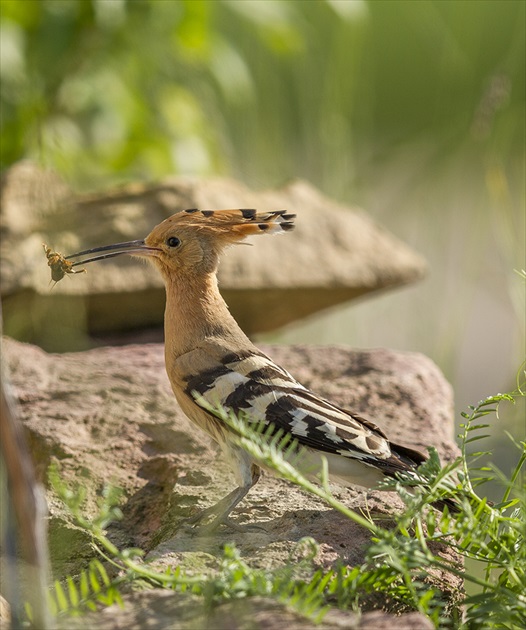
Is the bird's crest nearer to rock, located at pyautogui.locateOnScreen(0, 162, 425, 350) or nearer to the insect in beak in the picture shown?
the insect in beak

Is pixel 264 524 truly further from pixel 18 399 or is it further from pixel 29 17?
pixel 29 17

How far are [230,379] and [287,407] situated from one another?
6.8 inches

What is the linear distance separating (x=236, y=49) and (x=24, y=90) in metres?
1.04

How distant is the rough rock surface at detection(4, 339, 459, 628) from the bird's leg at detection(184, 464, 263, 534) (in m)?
0.04

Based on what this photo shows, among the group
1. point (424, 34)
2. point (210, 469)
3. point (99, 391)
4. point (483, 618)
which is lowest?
point (483, 618)

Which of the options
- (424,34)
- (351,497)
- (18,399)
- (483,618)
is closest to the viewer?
(483,618)

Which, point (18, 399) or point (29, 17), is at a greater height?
point (29, 17)

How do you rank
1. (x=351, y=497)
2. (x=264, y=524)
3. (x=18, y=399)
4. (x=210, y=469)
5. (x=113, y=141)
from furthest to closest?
1. (x=113, y=141)
2. (x=18, y=399)
3. (x=210, y=469)
4. (x=351, y=497)
5. (x=264, y=524)

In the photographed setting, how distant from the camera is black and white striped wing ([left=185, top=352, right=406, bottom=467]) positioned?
229 centimetres

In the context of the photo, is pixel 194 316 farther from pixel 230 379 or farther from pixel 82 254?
pixel 82 254

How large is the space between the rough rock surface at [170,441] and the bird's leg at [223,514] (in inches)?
1.5

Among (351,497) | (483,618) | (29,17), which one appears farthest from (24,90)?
(483,618)

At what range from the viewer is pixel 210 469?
101 inches

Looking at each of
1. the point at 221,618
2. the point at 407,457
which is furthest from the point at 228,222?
the point at 221,618
